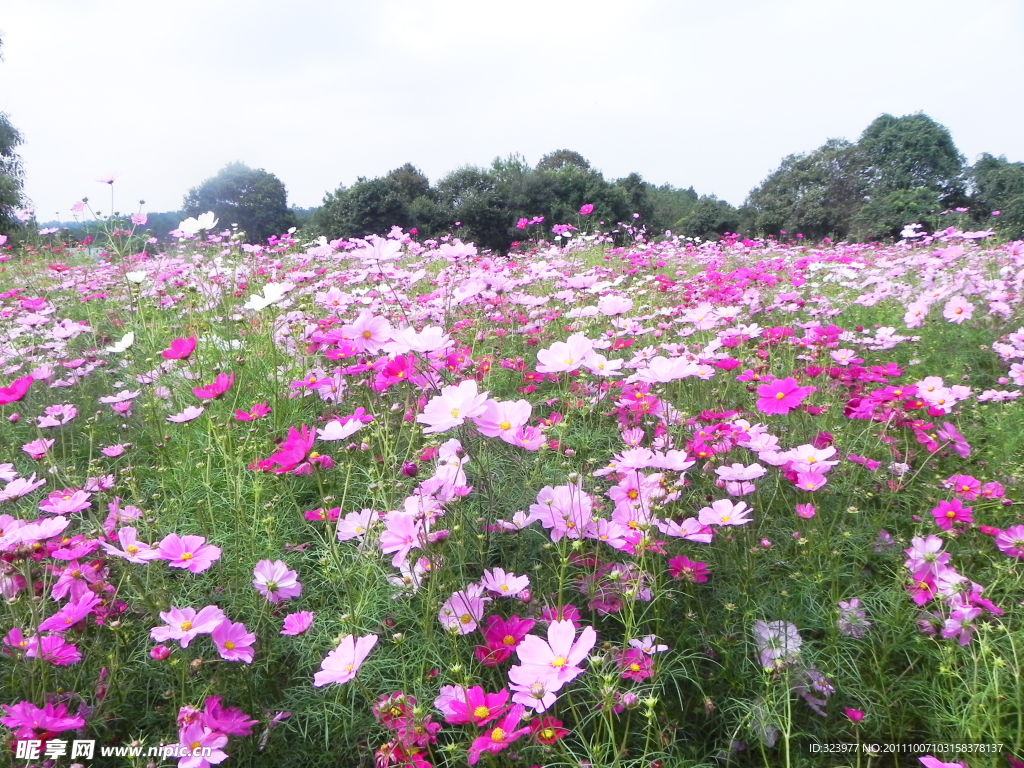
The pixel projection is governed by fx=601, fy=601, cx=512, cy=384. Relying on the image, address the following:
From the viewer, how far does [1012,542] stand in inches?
47.0

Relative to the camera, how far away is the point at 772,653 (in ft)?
3.27

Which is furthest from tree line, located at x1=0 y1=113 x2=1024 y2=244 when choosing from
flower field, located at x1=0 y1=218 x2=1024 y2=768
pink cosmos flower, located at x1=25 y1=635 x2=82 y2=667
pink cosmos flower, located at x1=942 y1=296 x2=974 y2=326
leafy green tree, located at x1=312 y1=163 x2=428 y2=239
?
pink cosmos flower, located at x1=25 y1=635 x2=82 y2=667

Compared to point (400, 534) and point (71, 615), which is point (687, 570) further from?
point (71, 615)

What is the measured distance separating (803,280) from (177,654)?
3.84 meters

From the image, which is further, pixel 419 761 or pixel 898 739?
pixel 898 739

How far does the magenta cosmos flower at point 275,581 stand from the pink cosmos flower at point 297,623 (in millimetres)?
39

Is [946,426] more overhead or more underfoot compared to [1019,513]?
more overhead

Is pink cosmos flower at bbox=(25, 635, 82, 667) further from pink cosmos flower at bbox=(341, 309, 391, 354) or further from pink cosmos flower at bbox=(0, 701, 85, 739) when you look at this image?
pink cosmos flower at bbox=(341, 309, 391, 354)

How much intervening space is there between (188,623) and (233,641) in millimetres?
75

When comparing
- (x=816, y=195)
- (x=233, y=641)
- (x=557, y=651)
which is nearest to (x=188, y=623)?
(x=233, y=641)

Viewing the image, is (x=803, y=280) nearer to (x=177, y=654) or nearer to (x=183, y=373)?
(x=183, y=373)

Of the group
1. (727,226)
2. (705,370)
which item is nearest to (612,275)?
(705,370)

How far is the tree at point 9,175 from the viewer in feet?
37.2

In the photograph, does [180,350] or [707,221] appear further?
[707,221]
